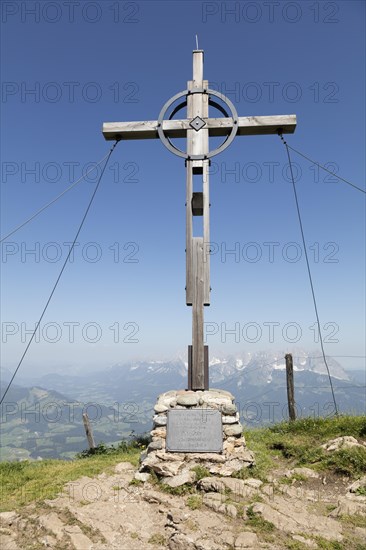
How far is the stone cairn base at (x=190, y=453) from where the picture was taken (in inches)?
245

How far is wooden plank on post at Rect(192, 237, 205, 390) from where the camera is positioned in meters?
7.38

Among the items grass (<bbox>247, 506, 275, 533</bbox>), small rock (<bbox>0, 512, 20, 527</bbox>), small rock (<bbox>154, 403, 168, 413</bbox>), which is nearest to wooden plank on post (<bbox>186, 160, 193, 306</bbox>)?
small rock (<bbox>154, 403, 168, 413</bbox>)

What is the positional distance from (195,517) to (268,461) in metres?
3.61

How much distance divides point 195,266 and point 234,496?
4.44 meters

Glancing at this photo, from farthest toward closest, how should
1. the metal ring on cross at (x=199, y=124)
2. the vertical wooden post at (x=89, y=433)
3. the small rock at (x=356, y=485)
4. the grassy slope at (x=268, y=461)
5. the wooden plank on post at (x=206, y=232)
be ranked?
the vertical wooden post at (x=89, y=433) → the metal ring on cross at (x=199, y=124) → the wooden plank on post at (x=206, y=232) → the grassy slope at (x=268, y=461) → the small rock at (x=356, y=485)

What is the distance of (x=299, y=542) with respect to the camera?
4289 millimetres

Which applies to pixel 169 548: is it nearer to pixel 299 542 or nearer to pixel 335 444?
pixel 299 542

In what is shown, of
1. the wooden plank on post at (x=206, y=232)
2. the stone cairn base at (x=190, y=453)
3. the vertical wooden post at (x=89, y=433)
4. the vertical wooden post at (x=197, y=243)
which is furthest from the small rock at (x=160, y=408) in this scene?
the vertical wooden post at (x=89, y=433)

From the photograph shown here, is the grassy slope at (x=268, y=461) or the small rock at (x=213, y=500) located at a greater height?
the small rock at (x=213, y=500)

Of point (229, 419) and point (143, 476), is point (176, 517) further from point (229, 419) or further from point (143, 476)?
point (229, 419)

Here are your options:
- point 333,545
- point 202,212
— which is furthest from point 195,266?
point 333,545

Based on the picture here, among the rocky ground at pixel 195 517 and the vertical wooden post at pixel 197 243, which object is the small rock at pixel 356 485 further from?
the vertical wooden post at pixel 197 243

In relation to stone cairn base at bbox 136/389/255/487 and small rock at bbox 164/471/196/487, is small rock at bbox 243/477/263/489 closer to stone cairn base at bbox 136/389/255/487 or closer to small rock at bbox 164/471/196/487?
stone cairn base at bbox 136/389/255/487

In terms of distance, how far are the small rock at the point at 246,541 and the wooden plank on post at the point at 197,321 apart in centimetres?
318
